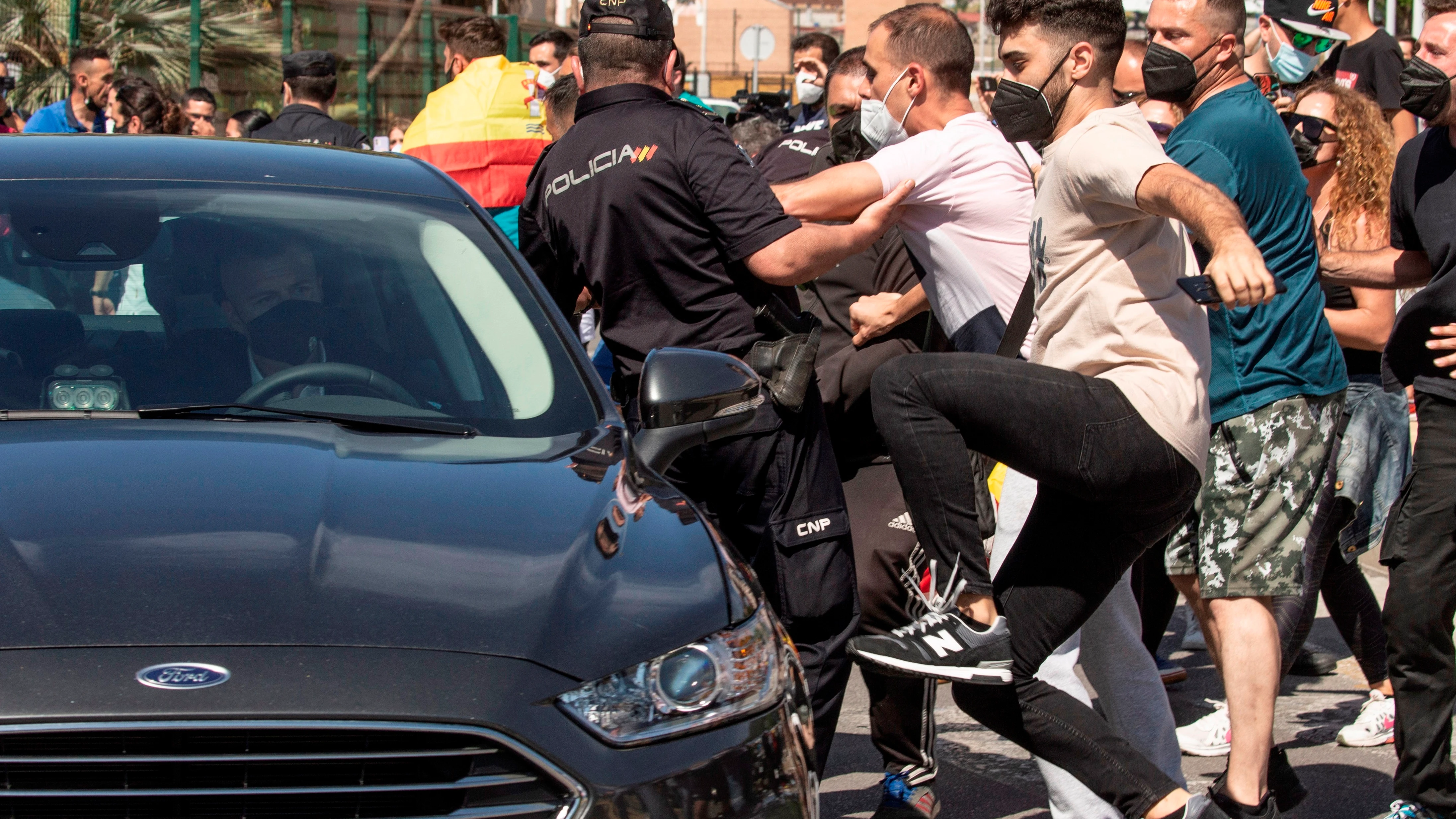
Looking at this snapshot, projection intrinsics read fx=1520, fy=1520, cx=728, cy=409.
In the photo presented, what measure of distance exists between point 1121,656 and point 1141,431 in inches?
38.0

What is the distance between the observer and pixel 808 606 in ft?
12.2

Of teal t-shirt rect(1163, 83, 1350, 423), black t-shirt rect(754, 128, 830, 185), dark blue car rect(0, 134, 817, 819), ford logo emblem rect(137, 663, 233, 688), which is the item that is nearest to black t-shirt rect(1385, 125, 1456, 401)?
teal t-shirt rect(1163, 83, 1350, 423)

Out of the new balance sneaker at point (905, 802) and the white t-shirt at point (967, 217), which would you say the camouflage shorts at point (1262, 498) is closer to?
the white t-shirt at point (967, 217)

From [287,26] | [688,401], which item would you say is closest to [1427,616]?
[688,401]

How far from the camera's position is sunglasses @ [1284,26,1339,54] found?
667cm

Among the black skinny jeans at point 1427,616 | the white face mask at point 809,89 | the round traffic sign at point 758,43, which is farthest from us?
the round traffic sign at point 758,43

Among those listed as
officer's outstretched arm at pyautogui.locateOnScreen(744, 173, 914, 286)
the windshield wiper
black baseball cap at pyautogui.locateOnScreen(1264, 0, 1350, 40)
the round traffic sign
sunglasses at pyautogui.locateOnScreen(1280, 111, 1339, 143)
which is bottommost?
the round traffic sign

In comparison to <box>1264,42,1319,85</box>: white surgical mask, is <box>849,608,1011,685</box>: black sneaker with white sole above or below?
below

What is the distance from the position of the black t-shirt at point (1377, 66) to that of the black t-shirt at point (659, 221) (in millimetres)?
4674

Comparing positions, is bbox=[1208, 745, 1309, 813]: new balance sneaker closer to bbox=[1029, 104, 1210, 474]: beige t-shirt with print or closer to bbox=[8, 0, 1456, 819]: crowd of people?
bbox=[8, 0, 1456, 819]: crowd of people

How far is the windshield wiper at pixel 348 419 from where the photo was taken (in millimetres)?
2910

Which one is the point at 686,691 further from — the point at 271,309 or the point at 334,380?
the point at 271,309

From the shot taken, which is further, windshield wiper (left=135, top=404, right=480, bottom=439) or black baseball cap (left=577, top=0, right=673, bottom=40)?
black baseball cap (left=577, top=0, right=673, bottom=40)

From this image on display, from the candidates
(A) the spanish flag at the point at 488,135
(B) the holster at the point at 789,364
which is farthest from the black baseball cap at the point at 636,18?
(A) the spanish flag at the point at 488,135
